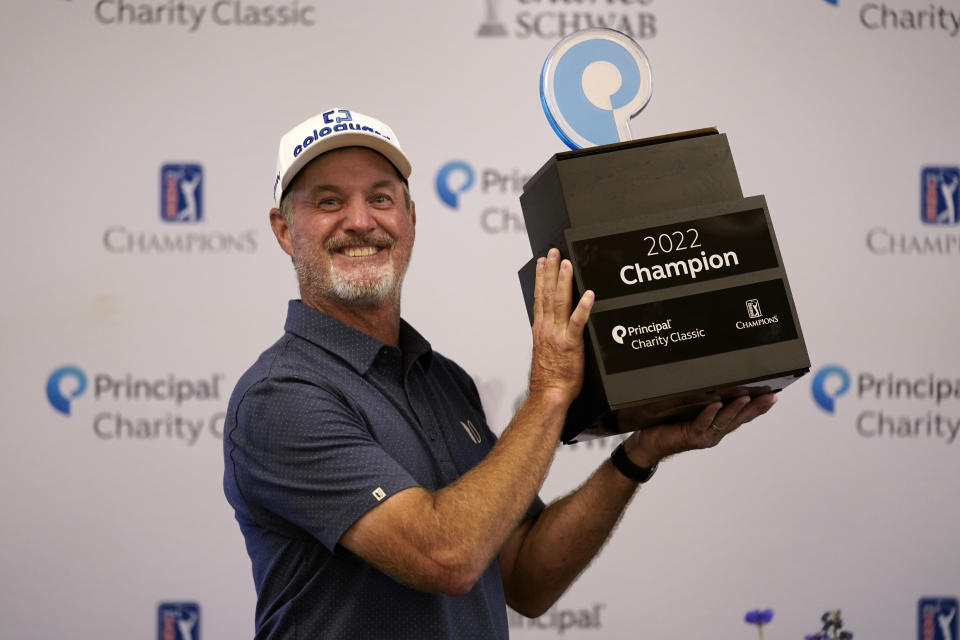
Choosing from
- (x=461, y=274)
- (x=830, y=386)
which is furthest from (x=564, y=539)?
(x=830, y=386)

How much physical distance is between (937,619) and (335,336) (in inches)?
82.6

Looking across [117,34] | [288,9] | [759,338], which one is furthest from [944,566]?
[117,34]

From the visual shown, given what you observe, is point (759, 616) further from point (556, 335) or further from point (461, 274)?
point (556, 335)

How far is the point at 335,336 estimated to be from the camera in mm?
1598

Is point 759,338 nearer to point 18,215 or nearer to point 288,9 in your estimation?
point 288,9

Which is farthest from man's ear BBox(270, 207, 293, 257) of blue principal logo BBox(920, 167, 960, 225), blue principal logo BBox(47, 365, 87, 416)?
blue principal logo BBox(920, 167, 960, 225)

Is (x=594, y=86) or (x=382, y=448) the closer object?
(x=382, y=448)

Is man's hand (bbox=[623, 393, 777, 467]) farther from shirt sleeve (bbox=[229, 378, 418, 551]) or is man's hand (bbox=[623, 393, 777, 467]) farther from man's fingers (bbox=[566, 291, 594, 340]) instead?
shirt sleeve (bbox=[229, 378, 418, 551])

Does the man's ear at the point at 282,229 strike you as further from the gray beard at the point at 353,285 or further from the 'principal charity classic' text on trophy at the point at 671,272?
the 'principal charity classic' text on trophy at the point at 671,272

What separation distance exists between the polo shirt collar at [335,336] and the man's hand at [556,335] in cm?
30

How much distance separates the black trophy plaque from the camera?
1.40 m

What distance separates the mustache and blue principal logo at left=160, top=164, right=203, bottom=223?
1219 millimetres

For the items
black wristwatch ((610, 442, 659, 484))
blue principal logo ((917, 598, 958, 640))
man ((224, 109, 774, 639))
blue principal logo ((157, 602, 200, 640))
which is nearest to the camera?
man ((224, 109, 774, 639))

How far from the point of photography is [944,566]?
9.18ft
